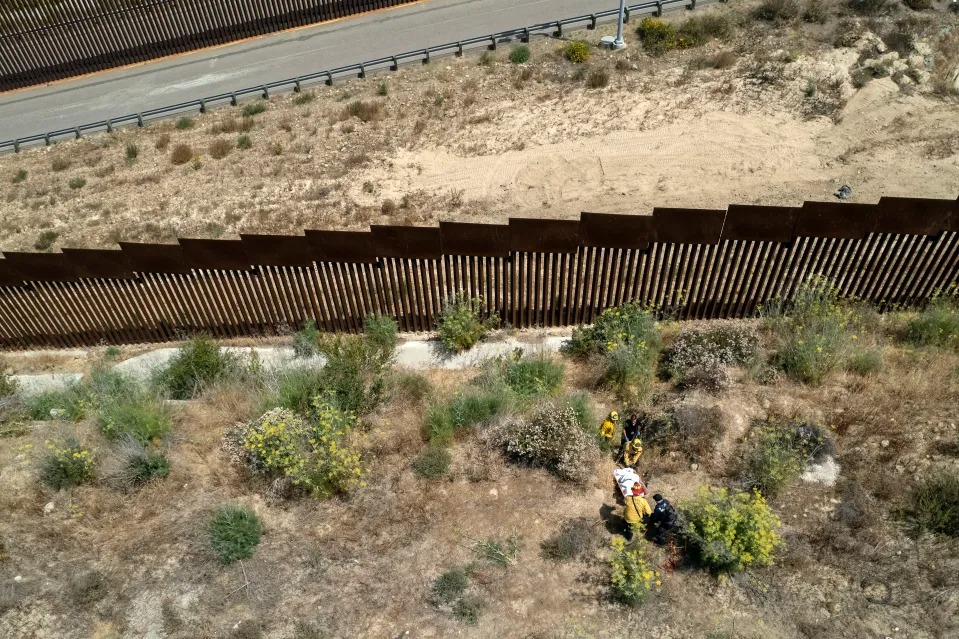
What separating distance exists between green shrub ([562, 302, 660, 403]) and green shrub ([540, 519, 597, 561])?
217cm

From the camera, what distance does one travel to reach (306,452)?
301 inches

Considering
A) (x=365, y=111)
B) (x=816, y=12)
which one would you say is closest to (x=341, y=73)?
(x=365, y=111)

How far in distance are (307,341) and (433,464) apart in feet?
12.9

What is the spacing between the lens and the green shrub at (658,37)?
18375mm

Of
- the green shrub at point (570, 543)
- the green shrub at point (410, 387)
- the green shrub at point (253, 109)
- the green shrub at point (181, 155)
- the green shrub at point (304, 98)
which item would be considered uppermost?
the green shrub at point (570, 543)

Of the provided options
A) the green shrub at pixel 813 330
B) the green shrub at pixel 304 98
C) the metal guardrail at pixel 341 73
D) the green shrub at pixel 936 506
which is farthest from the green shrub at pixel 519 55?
the green shrub at pixel 936 506

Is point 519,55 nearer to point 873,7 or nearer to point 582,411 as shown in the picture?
point 873,7

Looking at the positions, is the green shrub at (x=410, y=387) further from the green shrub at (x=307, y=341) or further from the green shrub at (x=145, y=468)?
the green shrub at (x=145, y=468)

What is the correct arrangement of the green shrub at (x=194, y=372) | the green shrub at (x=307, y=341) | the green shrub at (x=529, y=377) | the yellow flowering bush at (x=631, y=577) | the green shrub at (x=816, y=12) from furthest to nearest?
the green shrub at (x=816, y=12) < the green shrub at (x=307, y=341) < the green shrub at (x=194, y=372) < the green shrub at (x=529, y=377) < the yellow flowering bush at (x=631, y=577)

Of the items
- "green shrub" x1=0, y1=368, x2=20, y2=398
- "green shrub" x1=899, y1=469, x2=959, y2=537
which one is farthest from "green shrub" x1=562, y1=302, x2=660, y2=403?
"green shrub" x1=0, y1=368, x2=20, y2=398

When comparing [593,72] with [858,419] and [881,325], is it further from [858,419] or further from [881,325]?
[858,419]

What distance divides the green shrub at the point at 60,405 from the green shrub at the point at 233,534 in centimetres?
328

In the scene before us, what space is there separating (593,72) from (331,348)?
11.9 metres

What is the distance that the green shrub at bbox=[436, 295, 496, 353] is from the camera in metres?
10.4
